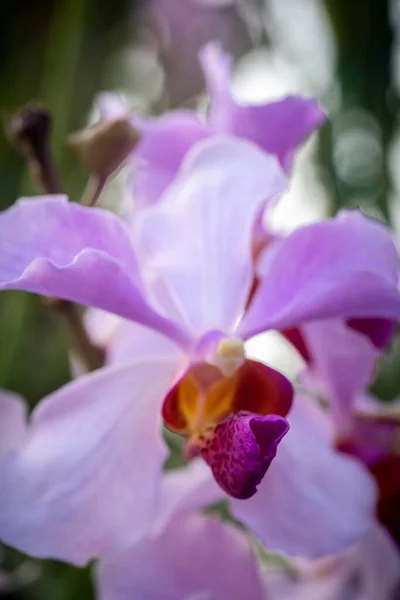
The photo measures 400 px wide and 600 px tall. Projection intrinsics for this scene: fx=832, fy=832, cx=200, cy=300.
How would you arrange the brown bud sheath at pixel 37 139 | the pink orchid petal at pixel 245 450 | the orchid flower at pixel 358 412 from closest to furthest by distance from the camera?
the pink orchid petal at pixel 245 450, the brown bud sheath at pixel 37 139, the orchid flower at pixel 358 412

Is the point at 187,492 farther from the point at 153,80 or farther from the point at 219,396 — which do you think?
the point at 153,80

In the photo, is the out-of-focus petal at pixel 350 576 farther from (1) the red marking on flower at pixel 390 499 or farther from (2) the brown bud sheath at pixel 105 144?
(2) the brown bud sheath at pixel 105 144

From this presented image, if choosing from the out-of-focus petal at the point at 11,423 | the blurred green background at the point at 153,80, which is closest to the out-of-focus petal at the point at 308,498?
the out-of-focus petal at the point at 11,423

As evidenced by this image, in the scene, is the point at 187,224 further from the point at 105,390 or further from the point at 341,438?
the point at 341,438

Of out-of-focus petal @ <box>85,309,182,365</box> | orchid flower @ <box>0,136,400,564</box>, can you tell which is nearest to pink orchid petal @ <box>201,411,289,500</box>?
orchid flower @ <box>0,136,400,564</box>

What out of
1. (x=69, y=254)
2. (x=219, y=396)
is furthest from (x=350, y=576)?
(x=69, y=254)

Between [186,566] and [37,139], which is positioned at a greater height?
[37,139]
